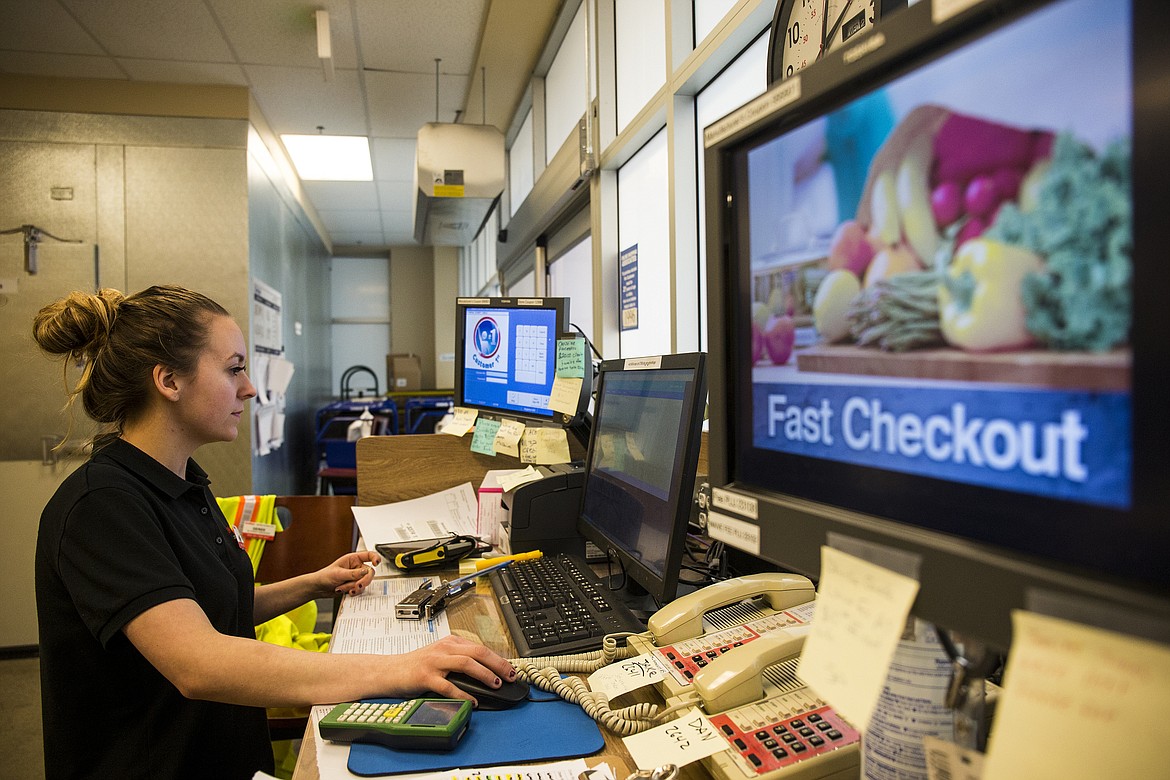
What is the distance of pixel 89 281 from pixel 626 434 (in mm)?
3691

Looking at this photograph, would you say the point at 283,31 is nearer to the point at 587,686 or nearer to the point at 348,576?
the point at 348,576

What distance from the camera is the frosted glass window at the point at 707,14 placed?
1.96 meters

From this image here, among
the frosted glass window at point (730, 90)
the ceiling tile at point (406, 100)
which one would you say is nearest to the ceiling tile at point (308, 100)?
the ceiling tile at point (406, 100)

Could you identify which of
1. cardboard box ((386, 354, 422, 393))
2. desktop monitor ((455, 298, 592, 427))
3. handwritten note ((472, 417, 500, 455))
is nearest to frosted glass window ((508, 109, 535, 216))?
desktop monitor ((455, 298, 592, 427))

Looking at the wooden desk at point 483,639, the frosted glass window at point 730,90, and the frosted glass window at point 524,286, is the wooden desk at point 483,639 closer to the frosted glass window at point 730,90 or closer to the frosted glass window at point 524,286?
the frosted glass window at point 730,90


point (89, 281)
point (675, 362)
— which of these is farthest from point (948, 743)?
point (89, 281)

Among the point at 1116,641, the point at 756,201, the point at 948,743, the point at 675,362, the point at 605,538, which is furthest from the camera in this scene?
the point at 605,538

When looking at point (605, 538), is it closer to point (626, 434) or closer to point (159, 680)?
point (626, 434)

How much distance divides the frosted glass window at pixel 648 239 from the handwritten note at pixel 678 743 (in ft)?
5.41

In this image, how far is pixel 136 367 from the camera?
1.20 m

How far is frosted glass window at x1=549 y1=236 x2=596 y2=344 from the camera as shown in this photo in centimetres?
356

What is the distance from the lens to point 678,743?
0.69 meters

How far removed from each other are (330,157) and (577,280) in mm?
3079

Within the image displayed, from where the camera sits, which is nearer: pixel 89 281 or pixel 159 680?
pixel 159 680
